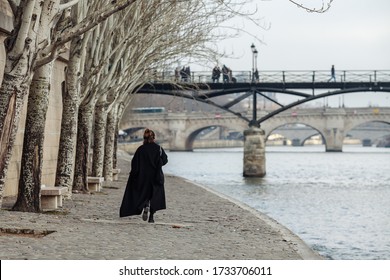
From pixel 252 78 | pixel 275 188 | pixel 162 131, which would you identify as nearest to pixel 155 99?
pixel 162 131

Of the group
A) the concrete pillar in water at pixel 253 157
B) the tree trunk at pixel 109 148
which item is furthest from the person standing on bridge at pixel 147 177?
the concrete pillar in water at pixel 253 157

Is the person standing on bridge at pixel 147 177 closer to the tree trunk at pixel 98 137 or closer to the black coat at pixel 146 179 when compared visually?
the black coat at pixel 146 179

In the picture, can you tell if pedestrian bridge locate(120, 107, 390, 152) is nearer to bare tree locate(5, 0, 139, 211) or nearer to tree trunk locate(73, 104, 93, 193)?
tree trunk locate(73, 104, 93, 193)

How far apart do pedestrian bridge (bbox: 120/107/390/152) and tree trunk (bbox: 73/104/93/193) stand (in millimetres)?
74041


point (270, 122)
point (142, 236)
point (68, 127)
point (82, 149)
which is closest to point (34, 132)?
point (142, 236)

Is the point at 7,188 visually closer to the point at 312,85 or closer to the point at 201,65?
the point at 201,65

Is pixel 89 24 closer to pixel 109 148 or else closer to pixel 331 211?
pixel 331 211

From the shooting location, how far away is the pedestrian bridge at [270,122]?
97688mm

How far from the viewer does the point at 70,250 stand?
9125mm

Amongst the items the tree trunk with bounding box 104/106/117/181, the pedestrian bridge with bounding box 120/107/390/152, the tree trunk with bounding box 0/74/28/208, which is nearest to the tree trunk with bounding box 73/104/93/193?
the tree trunk with bounding box 104/106/117/181

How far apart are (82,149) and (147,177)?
7094 mm

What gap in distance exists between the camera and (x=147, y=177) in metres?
12.6

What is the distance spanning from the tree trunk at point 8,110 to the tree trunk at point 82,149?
298 inches

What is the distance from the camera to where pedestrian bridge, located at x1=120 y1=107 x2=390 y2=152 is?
97.7 meters
